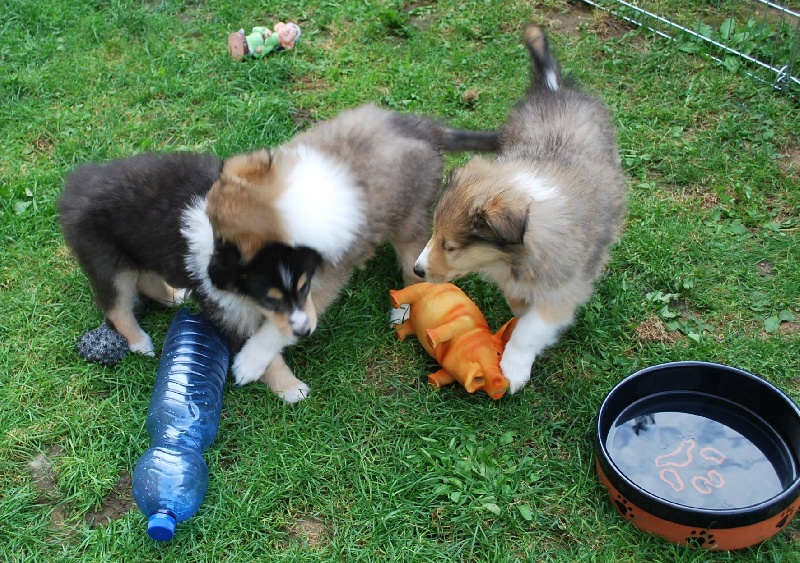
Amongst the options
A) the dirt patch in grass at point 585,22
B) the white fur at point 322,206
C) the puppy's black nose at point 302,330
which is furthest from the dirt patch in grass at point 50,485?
the dirt patch in grass at point 585,22

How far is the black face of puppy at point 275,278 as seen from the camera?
2.96 meters

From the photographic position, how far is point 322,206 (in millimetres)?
3012

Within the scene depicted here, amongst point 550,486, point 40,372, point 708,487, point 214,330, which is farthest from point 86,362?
point 708,487

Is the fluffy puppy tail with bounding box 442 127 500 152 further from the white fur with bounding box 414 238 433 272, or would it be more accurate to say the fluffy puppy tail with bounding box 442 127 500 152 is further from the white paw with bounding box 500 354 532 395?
the white paw with bounding box 500 354 532 395

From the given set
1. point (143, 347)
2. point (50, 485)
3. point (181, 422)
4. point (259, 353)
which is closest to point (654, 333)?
point (259, 353)

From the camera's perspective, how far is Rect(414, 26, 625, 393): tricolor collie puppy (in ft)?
10.6

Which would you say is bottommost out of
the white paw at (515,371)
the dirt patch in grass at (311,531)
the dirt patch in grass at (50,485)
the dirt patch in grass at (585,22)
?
A: the dirt patch in grass at (50,485)

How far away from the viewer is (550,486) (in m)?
3.14

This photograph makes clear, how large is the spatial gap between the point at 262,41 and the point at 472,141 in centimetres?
218

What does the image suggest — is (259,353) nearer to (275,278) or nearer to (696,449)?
(275,278)

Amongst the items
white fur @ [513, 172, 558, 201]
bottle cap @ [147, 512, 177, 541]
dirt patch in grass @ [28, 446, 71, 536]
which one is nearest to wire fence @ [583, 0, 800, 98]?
white fur @ [513, 172, 558, 201]

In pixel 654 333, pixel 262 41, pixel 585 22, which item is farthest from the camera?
pixel 585 22

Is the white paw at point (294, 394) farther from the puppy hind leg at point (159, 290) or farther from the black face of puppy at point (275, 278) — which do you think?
the puppy hind leg at point (159, 290)

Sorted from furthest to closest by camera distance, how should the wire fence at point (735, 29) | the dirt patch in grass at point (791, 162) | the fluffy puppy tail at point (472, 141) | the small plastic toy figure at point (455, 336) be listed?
the wire fence at point (735, 29)
the dirt patch in grass at point (791, 162)
the fluffy puppy tail at point (472, 141)
the small plastic toy figure at point (455, 336)
